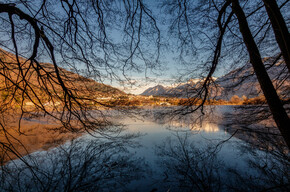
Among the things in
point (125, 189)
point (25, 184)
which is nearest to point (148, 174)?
point (125, 189)

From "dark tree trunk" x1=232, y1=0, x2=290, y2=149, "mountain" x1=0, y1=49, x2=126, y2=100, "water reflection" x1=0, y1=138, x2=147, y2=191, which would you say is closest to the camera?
"dark tree trunk" x1=232, y1=0, x2=290, y2=149

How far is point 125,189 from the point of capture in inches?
118

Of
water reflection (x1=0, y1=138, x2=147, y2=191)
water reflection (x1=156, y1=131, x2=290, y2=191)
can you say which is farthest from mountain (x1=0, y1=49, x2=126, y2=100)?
water reflection (x1=156, y1=131, x2=290, y2=191)

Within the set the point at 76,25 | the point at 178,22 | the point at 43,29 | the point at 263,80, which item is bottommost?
the point at 263,80

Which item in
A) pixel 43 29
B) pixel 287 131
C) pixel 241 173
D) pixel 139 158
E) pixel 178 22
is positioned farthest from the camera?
pixel 139 158

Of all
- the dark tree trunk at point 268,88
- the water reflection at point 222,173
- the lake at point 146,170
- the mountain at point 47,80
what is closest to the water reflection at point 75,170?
the lake at point 146,170

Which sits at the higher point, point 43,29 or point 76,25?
point 76,25

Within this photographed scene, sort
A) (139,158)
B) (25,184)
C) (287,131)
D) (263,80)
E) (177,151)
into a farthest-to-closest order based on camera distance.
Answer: (177,151) → (139,158) → (25,184) → (263,80) → (287,131)

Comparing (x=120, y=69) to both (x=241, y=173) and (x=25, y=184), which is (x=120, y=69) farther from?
(x=241, y=173)

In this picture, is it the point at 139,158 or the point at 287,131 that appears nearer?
the point at 287,131

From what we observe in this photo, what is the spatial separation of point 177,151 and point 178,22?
4771mm

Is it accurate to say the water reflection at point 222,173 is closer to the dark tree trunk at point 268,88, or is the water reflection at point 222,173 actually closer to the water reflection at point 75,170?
the water reflection at point 75,170

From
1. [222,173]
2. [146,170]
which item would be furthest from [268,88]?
[146,170]

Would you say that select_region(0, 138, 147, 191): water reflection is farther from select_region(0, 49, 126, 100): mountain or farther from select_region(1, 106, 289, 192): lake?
select_region(0, 49, 126, 100): mountain
